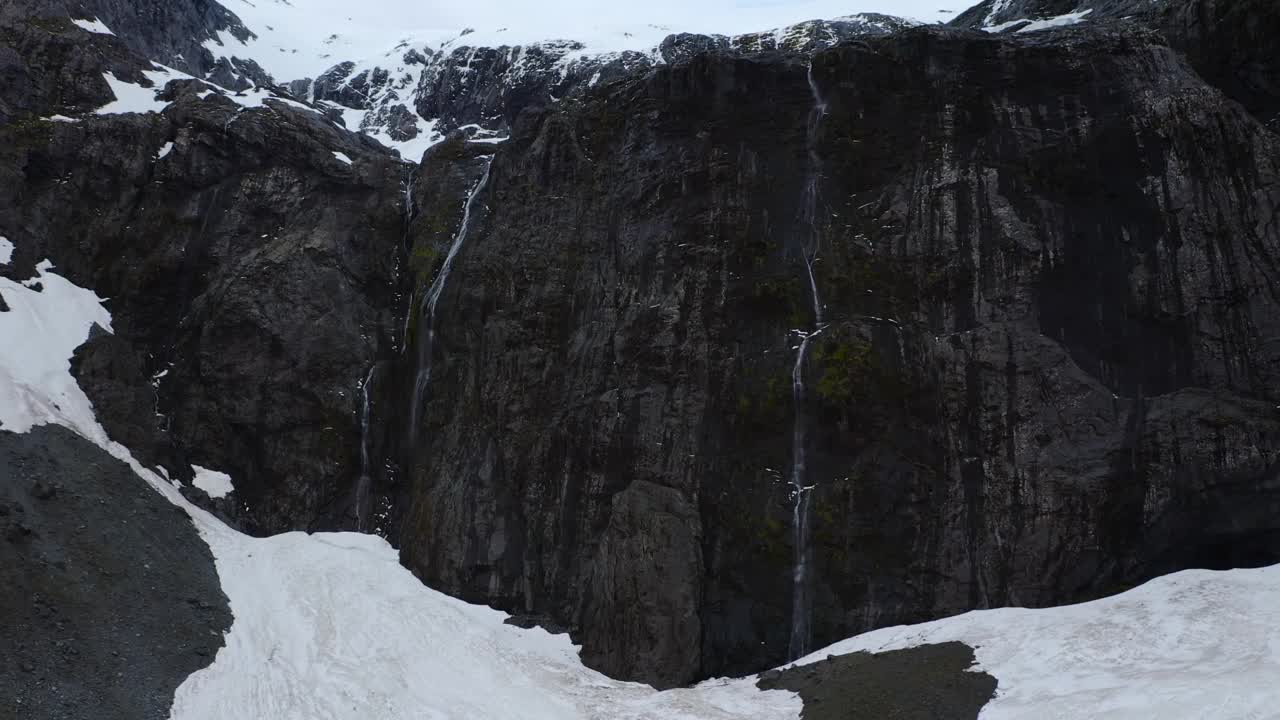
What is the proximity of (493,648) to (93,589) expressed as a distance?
10.7 metres

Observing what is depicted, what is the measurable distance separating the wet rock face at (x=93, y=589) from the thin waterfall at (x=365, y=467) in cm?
569

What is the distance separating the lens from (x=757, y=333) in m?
26.2

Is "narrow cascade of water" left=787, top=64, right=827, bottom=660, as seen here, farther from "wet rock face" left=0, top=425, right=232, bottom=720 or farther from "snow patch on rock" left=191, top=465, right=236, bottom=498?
"snow patch on rock" left=191, top=465, right=236, bottom=498

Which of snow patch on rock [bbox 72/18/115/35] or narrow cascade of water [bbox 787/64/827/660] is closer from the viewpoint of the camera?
narrow cascade of water [bbox 787/64/827/660]

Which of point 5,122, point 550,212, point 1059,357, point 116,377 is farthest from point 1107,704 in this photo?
point 5,122

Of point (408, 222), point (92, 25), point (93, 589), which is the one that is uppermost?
point (92, 25)

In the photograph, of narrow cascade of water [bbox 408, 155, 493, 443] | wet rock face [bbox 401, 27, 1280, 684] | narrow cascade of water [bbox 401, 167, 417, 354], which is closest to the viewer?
wet rock face [bbox 401, 27, 1280, 684]

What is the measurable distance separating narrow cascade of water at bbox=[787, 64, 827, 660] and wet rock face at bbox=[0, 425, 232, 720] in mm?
15875

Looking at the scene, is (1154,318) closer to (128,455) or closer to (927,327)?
(927,327)

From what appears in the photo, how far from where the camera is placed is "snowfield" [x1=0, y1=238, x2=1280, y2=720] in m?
16.2

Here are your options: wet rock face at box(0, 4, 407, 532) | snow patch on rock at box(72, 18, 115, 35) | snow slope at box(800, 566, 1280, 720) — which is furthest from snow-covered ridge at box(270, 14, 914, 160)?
snow slope at box(800, 566, 1280, 720)

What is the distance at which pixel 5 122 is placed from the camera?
36625 mm

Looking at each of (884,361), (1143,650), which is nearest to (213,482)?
(884,361)

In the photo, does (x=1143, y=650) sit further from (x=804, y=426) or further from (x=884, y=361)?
(x=804, y=426)
